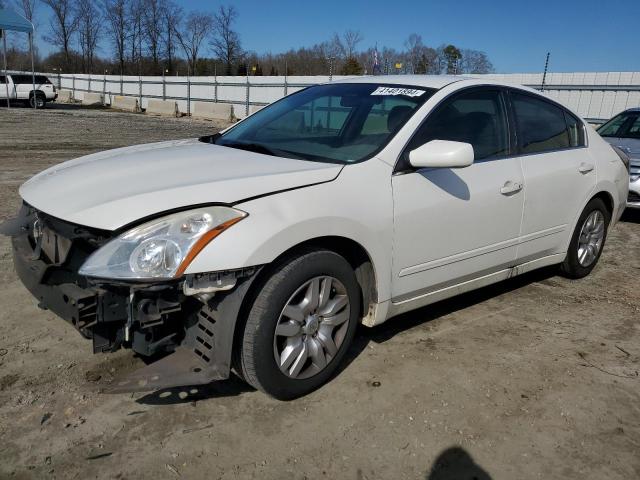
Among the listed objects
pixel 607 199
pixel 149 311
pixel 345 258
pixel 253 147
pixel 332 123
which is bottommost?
pixel 149 311

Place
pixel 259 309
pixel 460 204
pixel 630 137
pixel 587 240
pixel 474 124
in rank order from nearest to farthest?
pixel 259 309
pixel 460 204
pixel 474 124
pixel 587 240
pixel 630 137

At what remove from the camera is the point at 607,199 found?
4.90 m

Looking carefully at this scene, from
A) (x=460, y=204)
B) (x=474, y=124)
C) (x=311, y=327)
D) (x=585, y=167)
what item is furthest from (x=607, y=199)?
(x=311, y=327)

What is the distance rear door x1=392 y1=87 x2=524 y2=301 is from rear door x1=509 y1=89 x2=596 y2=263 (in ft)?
0.50

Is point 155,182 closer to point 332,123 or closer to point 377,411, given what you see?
point 332,123

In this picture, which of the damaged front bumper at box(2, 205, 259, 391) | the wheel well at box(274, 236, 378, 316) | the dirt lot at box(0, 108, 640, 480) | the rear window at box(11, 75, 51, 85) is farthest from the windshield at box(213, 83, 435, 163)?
the rear window at box(11, 75, 51, 85)

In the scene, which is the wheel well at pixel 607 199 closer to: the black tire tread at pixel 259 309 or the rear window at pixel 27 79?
the black tire tread at pixel 259 309

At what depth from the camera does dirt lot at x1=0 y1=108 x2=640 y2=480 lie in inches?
94.9

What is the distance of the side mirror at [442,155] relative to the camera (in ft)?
9.78

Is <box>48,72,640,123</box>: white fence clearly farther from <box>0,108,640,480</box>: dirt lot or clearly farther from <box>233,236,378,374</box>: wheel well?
<box>233,236,378,374</box>: wheel well

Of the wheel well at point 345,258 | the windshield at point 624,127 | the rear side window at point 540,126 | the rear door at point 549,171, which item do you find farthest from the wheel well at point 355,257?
the windshield at point 624,127

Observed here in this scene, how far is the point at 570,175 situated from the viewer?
14.0 feet

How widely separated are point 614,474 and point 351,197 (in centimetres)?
173

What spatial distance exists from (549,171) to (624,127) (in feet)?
17.9
